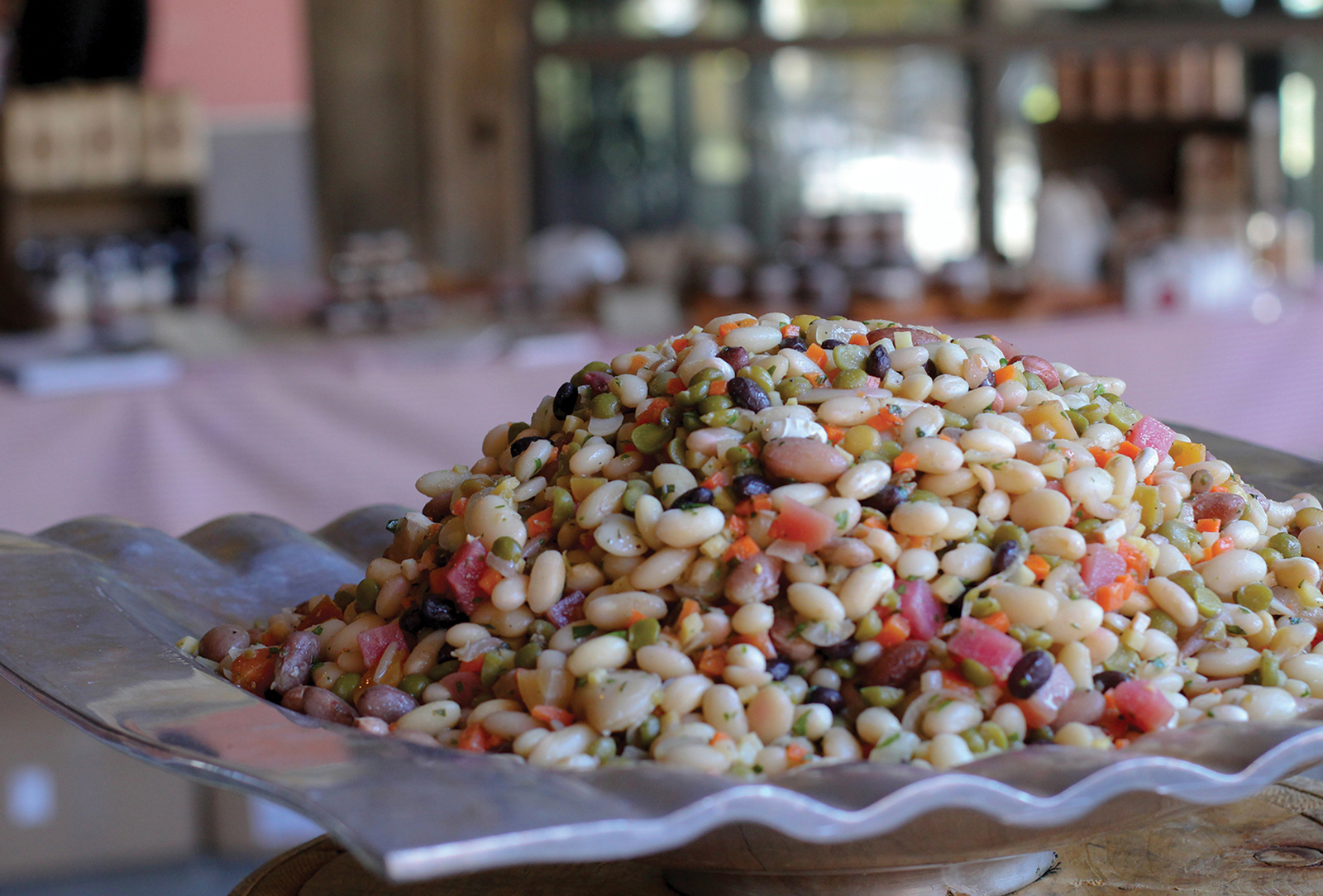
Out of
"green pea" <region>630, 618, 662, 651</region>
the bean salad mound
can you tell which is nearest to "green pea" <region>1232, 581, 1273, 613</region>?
the bean salad mound

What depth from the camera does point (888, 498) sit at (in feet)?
2.37

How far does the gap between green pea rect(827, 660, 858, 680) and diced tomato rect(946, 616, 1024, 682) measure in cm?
5

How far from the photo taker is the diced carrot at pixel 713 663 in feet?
2.25

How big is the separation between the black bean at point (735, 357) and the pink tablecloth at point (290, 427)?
4.74ft

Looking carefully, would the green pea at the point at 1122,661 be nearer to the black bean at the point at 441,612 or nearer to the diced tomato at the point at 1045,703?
the diced tomato at the point at 1045,703

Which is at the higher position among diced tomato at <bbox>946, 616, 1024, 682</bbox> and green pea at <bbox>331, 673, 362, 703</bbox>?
diced tomato at <bbox>946, 616, 1024, 682</bbox>

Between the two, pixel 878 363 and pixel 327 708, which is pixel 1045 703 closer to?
pixel 878 363

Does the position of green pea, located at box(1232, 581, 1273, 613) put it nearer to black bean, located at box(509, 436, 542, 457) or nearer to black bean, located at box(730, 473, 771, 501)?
black bean, located at box(730, 473, 771, 501)

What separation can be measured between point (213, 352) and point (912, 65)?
2.64 metres

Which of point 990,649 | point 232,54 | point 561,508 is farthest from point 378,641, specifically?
point 232,54

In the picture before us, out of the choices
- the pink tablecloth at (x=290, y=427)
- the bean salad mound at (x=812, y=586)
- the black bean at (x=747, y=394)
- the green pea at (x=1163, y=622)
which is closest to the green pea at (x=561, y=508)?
the bean salad mound at (x=812, y=586)

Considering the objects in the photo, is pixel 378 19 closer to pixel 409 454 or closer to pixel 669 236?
pixel 669 236

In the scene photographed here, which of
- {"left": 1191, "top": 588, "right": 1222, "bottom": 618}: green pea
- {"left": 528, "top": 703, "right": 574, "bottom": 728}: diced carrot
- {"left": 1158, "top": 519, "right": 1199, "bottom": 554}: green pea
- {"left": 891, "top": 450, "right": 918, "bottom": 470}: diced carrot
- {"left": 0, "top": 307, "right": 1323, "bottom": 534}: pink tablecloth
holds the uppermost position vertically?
{"left": 891, "top": 450, "right": 918, "bottom": 470}: diced carrot

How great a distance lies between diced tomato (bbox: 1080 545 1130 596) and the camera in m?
0.73
